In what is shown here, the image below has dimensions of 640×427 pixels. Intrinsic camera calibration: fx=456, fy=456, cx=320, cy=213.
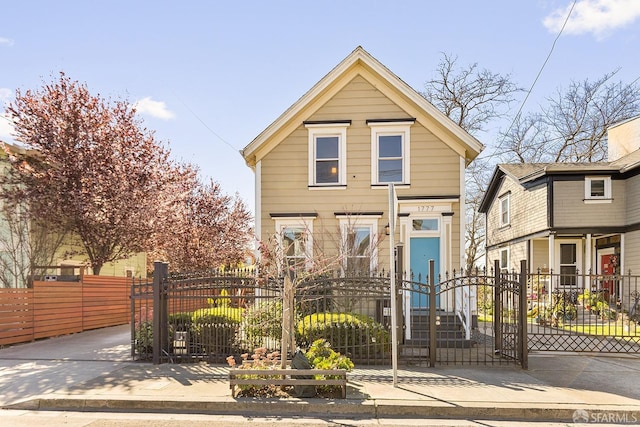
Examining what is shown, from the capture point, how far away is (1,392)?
7.23 metres

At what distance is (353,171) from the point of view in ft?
44.7

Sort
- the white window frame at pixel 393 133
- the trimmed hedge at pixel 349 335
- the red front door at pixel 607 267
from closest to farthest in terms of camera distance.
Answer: the trimmed hedge at pixel 349 335 → the white window frame at pixel 393 133 → the red front door at pixel 607 267

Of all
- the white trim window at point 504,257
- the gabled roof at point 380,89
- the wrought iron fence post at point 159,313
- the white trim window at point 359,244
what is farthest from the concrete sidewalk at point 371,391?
the white trim window at point 504,257

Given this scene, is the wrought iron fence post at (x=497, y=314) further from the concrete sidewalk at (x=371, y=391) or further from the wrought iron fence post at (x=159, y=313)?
the wrought iron fence post at (x=159, y=313)

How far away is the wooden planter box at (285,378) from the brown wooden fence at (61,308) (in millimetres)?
7720

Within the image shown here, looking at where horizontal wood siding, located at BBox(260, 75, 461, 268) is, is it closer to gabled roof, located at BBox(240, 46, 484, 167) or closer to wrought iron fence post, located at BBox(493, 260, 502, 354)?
gabled roof, located at BBox(240, 46, 484, 167)

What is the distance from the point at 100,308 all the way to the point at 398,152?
36.6ft

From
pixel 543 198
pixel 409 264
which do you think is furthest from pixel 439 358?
pixel 543 198

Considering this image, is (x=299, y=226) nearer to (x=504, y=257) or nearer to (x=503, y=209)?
(x=503, y=209)

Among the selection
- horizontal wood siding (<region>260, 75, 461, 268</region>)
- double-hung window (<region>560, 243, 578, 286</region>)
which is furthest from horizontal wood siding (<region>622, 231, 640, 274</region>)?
horizontal wood siding (<region>260, 75, 461, 268</region>)

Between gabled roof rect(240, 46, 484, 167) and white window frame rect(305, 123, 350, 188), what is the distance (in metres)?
0.53

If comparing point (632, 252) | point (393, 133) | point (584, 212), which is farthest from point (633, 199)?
point (393, 133)

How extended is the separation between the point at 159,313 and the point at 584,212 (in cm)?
1787

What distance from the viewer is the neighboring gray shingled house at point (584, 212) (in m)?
19.0
